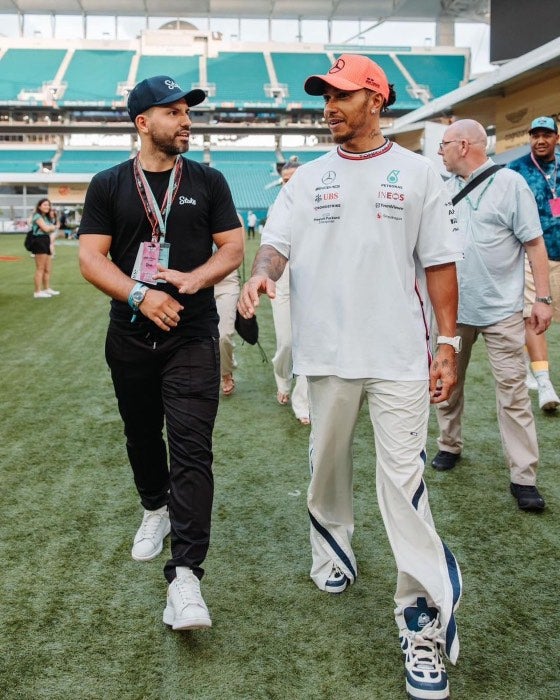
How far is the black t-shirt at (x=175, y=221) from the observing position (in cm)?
271

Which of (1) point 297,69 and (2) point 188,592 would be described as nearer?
(2) point 188,592

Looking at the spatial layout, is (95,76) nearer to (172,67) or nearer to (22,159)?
(172,67)

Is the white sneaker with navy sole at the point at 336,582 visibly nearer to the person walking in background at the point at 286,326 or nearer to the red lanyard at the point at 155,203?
the red lanyard at the point at 155,203

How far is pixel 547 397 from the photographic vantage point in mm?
5281

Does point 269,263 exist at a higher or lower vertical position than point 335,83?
lower

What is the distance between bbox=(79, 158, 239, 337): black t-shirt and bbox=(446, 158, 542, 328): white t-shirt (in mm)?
1511

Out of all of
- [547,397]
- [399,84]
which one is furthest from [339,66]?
[399,84]

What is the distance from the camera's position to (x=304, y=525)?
3535 millimetres

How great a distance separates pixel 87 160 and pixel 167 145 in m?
48.6

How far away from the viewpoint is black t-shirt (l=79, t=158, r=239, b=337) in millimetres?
2705

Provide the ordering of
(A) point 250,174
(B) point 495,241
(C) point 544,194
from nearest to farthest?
(B) point 495,241
(C) point 544,194
(A) point 250,174

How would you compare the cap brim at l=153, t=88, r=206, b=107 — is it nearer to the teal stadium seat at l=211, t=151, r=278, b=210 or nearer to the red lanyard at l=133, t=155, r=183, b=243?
the red lanyard at l=133, t=155, r=183, b=243

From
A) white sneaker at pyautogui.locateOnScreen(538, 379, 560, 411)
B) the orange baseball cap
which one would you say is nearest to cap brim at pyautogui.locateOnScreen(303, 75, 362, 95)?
the orange baseball cap

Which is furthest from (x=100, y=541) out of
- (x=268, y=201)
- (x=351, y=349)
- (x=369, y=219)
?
(x=268, y=201)
